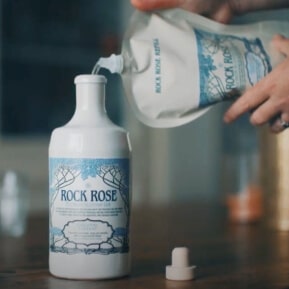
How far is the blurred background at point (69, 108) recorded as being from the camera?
7.60ft

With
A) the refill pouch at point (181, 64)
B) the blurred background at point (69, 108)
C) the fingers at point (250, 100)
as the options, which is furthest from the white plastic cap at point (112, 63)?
the blurred background at point (69, 108)

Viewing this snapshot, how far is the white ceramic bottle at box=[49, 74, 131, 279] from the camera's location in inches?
24.9

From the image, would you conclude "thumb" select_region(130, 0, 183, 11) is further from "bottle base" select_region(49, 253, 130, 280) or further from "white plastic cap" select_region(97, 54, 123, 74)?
"bottle base" select_region(49, 253, 130, 280)

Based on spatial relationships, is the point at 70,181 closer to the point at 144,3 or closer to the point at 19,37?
the point at 144,3

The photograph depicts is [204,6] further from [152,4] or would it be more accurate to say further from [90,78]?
[90,78]

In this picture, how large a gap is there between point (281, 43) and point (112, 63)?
0.18 meters

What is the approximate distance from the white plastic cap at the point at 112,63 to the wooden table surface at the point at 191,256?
0.18 m

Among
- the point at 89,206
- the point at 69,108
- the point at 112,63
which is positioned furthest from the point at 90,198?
the point at 69,108

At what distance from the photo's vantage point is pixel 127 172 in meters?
0.65

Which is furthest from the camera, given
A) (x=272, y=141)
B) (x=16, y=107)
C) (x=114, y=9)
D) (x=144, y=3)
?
(x=114, y=9)

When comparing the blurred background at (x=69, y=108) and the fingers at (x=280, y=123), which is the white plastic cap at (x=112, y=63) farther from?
the blurred background at (x=69, y=108)

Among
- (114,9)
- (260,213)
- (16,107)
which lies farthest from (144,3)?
(114,9)

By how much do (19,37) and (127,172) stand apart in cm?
178

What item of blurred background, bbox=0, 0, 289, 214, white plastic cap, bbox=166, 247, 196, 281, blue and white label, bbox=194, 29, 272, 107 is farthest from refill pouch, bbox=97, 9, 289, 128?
blurred background, bbox=0, 0, 289, 214
